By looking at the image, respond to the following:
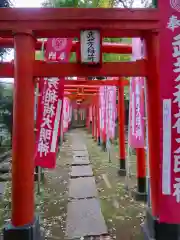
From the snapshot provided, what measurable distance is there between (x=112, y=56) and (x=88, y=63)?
11997mm

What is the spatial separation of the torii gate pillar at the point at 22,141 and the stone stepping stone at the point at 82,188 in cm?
278

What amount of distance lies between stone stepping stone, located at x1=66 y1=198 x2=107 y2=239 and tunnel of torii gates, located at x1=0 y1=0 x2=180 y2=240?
89 centimetres

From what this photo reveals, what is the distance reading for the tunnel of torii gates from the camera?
3533 mm

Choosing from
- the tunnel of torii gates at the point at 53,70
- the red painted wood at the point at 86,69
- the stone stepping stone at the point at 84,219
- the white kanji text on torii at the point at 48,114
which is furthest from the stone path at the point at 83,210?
the red painted wood at the point at 86,69

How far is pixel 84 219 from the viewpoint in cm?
486

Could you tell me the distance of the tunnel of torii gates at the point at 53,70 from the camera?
11.6 feet

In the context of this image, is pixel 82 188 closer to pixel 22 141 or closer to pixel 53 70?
pixel 22 141

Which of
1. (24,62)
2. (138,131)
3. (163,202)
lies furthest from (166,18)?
(138,131)

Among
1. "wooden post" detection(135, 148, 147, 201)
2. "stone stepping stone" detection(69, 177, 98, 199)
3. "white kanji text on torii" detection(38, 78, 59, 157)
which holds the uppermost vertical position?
"white kanji text on torii" detection(38, 78, 59, 157)

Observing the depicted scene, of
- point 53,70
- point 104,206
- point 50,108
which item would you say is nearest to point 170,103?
point 53,70

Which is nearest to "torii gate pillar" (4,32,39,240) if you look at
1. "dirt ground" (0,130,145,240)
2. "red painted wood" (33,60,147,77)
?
"red painted wood" (33,60,147,77)

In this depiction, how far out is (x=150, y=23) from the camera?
11.7 ft

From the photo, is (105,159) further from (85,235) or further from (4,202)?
(85,235)

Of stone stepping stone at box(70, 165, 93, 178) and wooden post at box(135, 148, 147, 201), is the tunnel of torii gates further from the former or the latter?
stone stepping stone at box(70, 165, 93, 178)
